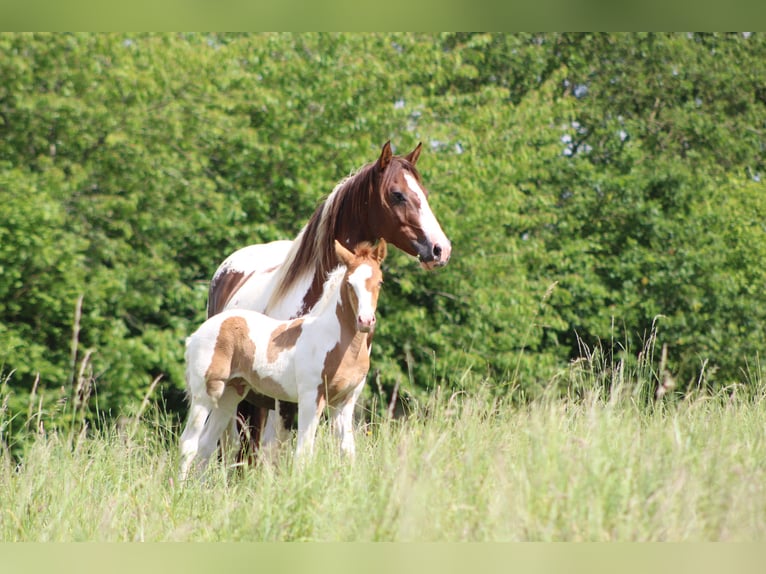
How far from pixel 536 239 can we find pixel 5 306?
7594 millimetres

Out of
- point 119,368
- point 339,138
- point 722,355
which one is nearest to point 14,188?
point 119,368

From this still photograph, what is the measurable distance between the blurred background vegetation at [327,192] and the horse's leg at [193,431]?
3264mm

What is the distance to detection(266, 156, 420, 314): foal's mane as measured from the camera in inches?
174

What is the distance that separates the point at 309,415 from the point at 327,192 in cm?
778

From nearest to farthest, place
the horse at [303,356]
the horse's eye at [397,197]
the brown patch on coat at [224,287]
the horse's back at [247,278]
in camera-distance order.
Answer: the horse at [303,356] < the horse's eye at [397,197] < the horse's back at [247,278] < the brown patch on coat at [224,287]

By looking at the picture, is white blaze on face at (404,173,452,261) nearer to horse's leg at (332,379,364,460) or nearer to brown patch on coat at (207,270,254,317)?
horse's leg at (332,379,364,460)

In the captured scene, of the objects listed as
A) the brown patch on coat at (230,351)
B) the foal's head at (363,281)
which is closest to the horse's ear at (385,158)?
the foal's head at (363,281)

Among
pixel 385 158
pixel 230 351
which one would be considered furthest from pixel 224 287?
pixel 385 158

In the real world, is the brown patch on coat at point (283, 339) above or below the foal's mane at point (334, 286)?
below

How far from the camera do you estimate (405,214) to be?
14.1 ft

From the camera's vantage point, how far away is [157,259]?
10.6 meters

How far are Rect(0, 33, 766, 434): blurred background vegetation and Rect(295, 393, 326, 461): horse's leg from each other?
360 cm

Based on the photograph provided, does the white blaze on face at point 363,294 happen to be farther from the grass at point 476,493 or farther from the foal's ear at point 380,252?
the grass at point 476,493

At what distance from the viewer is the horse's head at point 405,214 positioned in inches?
167
